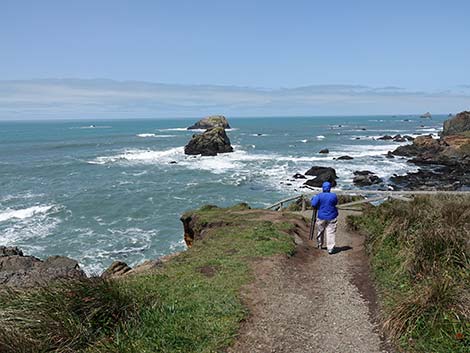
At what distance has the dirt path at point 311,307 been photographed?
6.48 m

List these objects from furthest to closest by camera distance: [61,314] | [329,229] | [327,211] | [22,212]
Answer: [22,212]
[329,229]
[327,211]
[61,314]

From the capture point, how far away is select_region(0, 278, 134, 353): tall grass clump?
19.4 feet

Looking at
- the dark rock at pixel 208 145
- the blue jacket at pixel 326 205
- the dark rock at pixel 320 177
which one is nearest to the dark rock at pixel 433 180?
the dark rock at pixel 320 177

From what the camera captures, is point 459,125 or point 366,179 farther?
point 459,125

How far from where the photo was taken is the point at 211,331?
6.63 metres

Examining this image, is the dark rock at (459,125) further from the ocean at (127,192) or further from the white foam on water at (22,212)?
the white foam on water at (22,212)

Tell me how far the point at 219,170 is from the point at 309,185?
48.7 feet

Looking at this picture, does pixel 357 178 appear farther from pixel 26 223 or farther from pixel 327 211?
pixel 327 211

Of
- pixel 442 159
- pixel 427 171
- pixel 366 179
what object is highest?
pixel 442 159

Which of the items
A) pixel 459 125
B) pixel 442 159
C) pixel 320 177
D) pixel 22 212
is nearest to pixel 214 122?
pixel 459 125

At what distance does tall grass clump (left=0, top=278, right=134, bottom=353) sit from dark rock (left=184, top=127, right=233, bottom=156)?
202ft

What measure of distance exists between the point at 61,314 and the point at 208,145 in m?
63.5

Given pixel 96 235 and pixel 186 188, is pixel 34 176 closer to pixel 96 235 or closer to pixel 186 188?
pixel 186 188

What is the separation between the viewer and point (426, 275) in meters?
7.56
